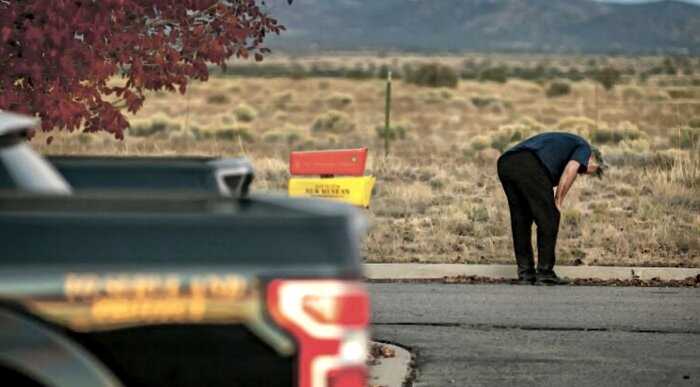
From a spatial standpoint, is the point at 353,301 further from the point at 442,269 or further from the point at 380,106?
the point at 380,106

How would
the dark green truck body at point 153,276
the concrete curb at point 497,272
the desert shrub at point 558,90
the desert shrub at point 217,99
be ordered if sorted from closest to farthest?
1. the dark green truck body at point 153,276
2. the concrete curb at point 497,272
3. the desert shrub at point 217,99
4. the desert shrub at point 558,90

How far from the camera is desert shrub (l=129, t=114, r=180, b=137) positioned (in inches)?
1914

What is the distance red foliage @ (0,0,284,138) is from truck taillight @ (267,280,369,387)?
7.38 meters

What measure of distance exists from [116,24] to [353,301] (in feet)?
26.5

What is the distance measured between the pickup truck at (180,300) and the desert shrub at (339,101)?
63.3m

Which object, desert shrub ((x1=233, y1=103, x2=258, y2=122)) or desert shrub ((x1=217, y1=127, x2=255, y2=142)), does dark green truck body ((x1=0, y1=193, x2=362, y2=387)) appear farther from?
desert shrub ((x1=233, y1=103, x2=258, y2=122))

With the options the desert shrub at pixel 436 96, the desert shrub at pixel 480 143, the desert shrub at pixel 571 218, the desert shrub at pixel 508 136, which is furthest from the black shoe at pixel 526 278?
the desert shrub at pixel 436 96

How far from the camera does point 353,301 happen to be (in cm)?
436

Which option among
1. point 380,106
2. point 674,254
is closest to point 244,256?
point 674,254

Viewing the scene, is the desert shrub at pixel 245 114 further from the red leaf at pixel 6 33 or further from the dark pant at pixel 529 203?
the red leaf at pixel 6 33

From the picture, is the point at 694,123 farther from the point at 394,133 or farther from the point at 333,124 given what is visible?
the point at 333,124

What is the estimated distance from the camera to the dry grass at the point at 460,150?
63.2 feet

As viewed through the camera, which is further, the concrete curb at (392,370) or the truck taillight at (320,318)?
the concrete curb at (392,370)

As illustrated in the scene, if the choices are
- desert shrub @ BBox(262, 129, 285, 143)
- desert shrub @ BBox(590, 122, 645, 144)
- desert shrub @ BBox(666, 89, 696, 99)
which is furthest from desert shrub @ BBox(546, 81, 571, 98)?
desert shrub @ BBox(262, 129, 285, 143)
